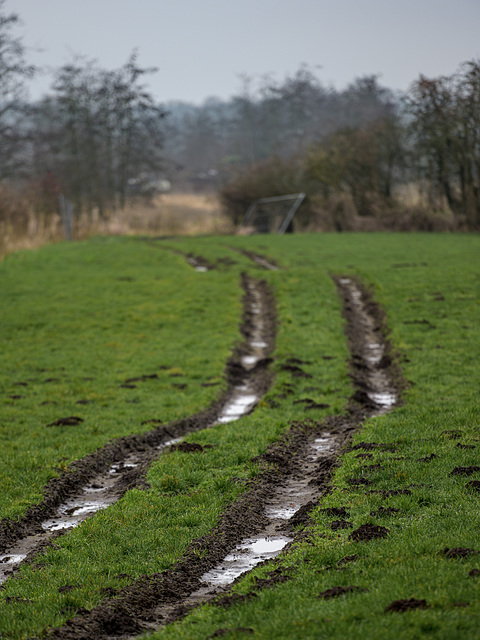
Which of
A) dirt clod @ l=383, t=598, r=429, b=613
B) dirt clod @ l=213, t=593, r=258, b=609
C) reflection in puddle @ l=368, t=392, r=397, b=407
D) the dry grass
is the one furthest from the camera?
the dry grass

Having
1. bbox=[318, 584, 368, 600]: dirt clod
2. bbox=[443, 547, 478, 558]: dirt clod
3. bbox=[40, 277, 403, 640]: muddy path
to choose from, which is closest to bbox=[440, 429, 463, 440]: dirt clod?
bbox=[40, 277, 403, 640]: muddy path

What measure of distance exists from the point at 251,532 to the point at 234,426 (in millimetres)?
3897

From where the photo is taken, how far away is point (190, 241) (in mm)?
40625

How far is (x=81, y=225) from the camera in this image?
146 feet

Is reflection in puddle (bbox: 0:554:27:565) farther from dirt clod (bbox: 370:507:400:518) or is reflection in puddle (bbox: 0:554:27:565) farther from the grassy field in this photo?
dirt clod (bbox: 370:507:400:518)

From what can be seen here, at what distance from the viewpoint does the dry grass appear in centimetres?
3528

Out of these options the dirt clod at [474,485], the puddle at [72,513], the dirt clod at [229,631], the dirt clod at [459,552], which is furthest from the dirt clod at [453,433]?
the dirt clod at [229,631]

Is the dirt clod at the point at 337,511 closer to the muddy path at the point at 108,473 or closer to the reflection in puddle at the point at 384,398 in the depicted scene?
the muddy path at the point at 108,473

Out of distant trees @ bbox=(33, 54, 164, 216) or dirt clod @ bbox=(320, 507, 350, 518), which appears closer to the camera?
dirt clod @ bbox=(320, 507, 350, 518)

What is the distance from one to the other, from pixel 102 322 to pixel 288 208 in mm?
29272

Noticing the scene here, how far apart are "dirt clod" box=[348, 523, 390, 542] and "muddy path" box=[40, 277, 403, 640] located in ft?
2.40

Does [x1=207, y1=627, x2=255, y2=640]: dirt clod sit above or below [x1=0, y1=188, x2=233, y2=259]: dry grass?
below

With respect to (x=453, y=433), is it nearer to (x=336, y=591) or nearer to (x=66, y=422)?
A: (x=336, y=591)

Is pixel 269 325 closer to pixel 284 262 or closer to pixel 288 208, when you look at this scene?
pixel 284 262
